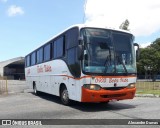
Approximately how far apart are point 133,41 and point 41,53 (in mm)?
7977

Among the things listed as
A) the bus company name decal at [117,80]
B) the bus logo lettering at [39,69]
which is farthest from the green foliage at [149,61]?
the bus company name decal at [117,80]

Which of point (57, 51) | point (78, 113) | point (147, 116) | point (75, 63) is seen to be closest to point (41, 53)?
point (57, 51)

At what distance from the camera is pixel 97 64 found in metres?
12.4

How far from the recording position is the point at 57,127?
923 cm

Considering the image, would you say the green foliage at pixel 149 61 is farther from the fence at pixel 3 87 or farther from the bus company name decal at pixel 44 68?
the bus company name decal at pixel 44 68

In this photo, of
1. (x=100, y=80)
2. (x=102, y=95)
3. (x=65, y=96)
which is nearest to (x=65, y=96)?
(x=65, y=96)

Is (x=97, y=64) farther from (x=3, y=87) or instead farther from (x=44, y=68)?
(x=3, y=87)

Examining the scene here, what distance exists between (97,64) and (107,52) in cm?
72

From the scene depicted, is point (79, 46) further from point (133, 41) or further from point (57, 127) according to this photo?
point (57, 127)

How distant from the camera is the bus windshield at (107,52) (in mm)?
12352

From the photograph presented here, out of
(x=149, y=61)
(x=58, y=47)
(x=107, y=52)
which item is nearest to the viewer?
(x=107, y=52)

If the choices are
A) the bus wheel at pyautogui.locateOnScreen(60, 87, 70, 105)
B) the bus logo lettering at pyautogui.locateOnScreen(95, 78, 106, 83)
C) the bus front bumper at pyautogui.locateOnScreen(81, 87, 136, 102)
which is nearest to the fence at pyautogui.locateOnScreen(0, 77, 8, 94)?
the bus wheel at pyautogui.locateOnScreen(60, 87, 70, 105)

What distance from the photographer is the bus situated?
12.3 metres

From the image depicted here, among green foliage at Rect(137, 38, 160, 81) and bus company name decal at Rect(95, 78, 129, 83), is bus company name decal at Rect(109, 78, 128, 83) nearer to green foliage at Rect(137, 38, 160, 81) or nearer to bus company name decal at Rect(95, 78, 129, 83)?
bus company name decal at Rect(95, 78, 129, 83)
